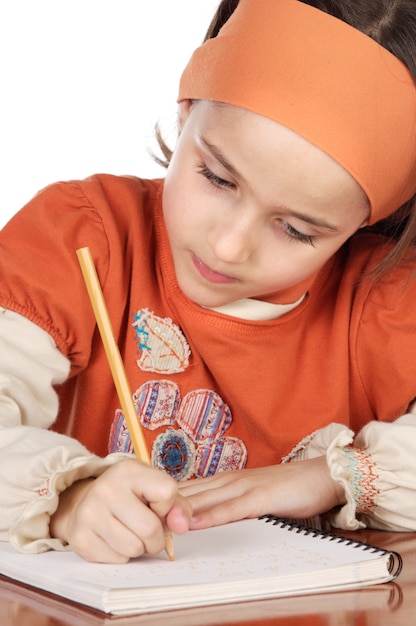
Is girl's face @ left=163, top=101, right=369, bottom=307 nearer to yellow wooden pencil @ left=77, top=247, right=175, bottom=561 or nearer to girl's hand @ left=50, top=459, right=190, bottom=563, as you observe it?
yellow wooden pencil @ left=77, top=247, right=175, bottom=561

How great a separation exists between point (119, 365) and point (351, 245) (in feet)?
1.70

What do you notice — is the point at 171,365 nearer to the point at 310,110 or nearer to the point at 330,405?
the point at 330,405

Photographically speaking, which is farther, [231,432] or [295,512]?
[231,432]

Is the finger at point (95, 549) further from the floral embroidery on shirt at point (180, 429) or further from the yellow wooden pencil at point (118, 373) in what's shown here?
the floral embroidery on shirt at point (180, 429)

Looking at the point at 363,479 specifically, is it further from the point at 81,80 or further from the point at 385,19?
the point at 81,80

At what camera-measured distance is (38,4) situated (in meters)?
2.16

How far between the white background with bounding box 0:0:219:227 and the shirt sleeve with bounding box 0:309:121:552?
1.17 metres

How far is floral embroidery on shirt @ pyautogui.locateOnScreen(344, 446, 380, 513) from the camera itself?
38.5 inches

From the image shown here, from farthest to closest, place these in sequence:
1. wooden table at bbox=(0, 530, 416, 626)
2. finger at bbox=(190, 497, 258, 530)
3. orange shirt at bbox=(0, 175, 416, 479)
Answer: orange shirt at bbox=(0, 175, 416, 479) < finger at bbox=(190, 497, 258, 530) < wooden table at bbox=(0, 530, 416, 626)

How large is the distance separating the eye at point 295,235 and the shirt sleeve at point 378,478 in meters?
0.18

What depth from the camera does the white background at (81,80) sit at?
7.04 feet

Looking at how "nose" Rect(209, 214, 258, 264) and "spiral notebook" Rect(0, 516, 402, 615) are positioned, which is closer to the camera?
"spiral notebook" Rect(0, 516, 402, 615)

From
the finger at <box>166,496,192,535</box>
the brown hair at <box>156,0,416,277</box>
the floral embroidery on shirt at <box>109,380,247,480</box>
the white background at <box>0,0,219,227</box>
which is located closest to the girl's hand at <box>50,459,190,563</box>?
the finger at <box>166,496,192,535</box>

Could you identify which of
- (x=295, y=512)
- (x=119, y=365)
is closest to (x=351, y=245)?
(x=295, y=512)
